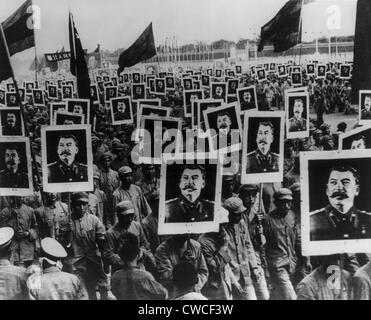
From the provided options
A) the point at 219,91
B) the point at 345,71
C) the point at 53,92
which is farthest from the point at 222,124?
the point at 53,92

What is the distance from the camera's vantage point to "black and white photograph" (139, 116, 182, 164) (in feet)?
11.1

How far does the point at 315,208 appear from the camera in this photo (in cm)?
343

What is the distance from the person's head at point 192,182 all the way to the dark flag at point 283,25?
2.74 ft

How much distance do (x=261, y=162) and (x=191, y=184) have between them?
0.46 m

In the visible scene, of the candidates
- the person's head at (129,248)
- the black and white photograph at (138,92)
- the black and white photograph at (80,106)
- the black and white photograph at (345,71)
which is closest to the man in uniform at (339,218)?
the black and white photograph at (345,71)

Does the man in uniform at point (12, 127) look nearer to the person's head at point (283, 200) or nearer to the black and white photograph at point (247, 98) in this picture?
the black and white photograph at point (247, 98)

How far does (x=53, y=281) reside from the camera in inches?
138

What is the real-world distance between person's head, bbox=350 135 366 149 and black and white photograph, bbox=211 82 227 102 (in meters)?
0.85

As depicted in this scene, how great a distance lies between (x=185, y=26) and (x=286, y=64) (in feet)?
2.18

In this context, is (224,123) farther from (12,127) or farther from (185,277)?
(12,127)

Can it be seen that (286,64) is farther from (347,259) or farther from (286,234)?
(347,259)

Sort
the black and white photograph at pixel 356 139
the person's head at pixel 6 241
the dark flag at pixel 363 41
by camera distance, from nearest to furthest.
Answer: the dark flag at pixel 363 41
the black and white photograph at pixel 356 139
the person's head at pixel 6 241

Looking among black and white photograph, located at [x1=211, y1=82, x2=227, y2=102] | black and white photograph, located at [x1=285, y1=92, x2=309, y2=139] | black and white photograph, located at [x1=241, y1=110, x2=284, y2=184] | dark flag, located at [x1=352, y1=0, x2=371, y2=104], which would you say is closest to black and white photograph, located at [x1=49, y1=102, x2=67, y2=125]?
black and white photograph, located at [x1=211, y1=82, x2=227, y2=102]

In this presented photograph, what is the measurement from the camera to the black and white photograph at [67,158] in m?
3.41
